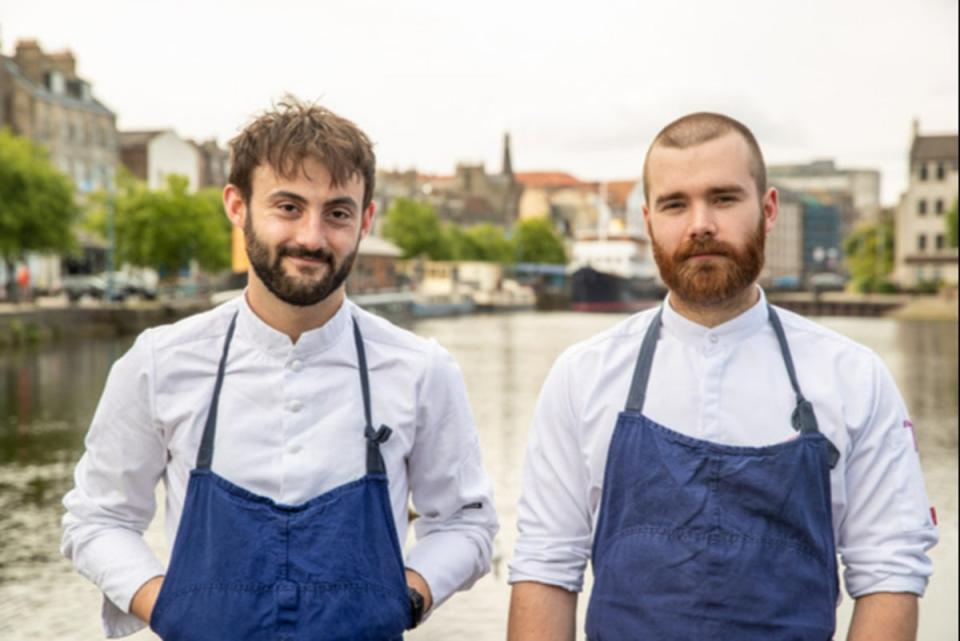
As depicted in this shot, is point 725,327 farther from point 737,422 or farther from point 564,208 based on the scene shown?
point 564,208

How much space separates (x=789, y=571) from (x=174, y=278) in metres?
63.2

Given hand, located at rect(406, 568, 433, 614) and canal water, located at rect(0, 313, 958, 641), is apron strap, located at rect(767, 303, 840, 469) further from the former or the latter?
canal water, located at rect(0, 313, 958, 641)

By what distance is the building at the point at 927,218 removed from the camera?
93688mm

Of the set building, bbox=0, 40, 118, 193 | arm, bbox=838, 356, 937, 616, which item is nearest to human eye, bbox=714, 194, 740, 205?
arm, bbox=838, 356, 937, 616

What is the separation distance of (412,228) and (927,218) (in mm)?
38323

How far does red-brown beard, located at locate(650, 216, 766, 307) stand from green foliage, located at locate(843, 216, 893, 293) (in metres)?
94.3

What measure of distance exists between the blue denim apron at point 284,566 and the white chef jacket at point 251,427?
0.06 m

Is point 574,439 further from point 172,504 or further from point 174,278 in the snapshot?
point 174,278

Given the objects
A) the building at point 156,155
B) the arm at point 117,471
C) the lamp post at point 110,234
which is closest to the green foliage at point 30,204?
the lamp post at point 110,234

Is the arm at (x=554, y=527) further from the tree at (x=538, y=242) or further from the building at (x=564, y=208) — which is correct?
the building at (x=564, y=208)

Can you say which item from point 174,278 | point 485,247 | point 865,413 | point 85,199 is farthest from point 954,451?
point 485,247

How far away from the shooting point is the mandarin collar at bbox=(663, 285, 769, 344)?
10.1ft

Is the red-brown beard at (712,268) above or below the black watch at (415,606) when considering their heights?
above

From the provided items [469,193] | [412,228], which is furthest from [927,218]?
[469,193]
